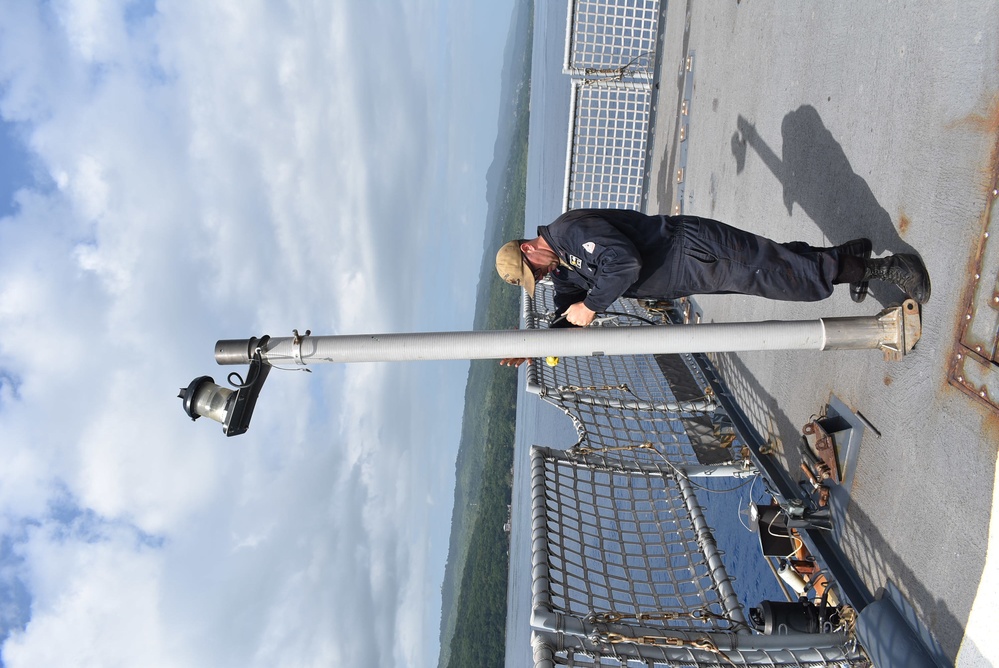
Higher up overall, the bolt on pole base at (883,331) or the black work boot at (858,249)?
the black work boot at (858,249)

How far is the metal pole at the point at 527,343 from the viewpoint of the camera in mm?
2525

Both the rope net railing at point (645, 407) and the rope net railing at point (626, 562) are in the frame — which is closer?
the rope net railing at point (626, 562)

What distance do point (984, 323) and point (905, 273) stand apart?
504mm

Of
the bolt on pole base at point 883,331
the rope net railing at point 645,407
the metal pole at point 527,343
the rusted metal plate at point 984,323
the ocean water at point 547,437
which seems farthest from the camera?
the ocean water at point 547,437

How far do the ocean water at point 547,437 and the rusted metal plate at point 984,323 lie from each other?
7.54 meters

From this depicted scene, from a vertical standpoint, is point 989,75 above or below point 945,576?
above

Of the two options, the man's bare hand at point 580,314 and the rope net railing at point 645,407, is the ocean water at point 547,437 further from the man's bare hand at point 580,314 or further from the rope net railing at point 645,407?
the man's bare hand at point 580,314

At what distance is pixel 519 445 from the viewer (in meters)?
49.8

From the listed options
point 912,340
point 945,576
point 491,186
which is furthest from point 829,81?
point 491,186

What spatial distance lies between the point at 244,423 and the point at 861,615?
10.0 feet

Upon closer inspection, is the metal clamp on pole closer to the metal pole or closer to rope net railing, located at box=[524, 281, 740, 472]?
the metal pole

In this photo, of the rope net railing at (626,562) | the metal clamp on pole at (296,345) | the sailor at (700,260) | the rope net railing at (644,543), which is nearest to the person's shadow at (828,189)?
the sailor at (700,260)

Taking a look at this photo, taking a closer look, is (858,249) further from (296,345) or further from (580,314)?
(296,345)

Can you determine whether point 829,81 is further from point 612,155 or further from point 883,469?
point 612,155
